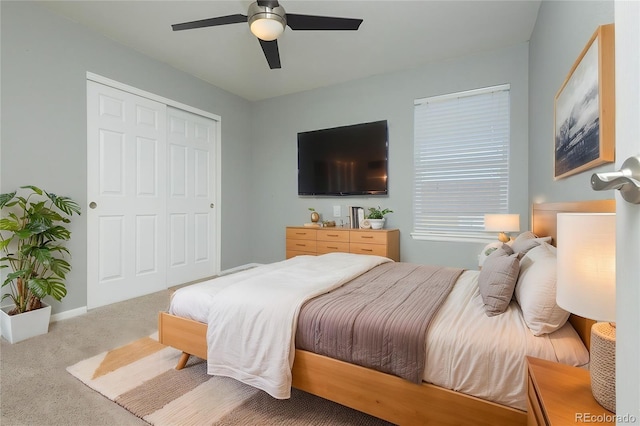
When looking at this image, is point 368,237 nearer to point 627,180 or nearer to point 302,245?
point 302,245

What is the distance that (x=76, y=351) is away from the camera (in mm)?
2113

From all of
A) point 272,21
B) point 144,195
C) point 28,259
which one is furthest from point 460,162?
point 28,259

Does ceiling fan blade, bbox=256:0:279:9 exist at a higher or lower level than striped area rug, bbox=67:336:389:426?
higher

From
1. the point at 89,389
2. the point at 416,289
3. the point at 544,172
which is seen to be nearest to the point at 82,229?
the point at 89,389

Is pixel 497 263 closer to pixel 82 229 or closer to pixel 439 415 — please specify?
pixel 439 415

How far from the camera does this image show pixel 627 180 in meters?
0.41

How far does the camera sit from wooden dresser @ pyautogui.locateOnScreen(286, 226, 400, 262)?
3.57 metres

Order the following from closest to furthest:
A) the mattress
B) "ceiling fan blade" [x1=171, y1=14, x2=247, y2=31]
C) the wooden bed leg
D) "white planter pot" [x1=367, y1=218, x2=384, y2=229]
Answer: the mattress, the wooden bed leg, "ceiling fan blade" [x1=171, y1=14, x2=247, y2=31], "white planter pot" [x1=367, y1=218, x2=384, y2=229]

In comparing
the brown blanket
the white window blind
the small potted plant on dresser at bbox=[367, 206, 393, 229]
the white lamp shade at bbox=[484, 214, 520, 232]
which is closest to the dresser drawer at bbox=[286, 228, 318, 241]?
the small potted plant on dresser at bbox=[367, 206, 393, 229]

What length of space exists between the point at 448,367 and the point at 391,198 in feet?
9.45

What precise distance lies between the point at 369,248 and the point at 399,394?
95.8 inches

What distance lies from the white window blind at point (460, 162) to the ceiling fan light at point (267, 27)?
221 cm

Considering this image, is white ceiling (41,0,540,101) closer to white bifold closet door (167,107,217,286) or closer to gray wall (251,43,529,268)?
gray wall (251,43,529,268)

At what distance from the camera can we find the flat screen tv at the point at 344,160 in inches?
155
